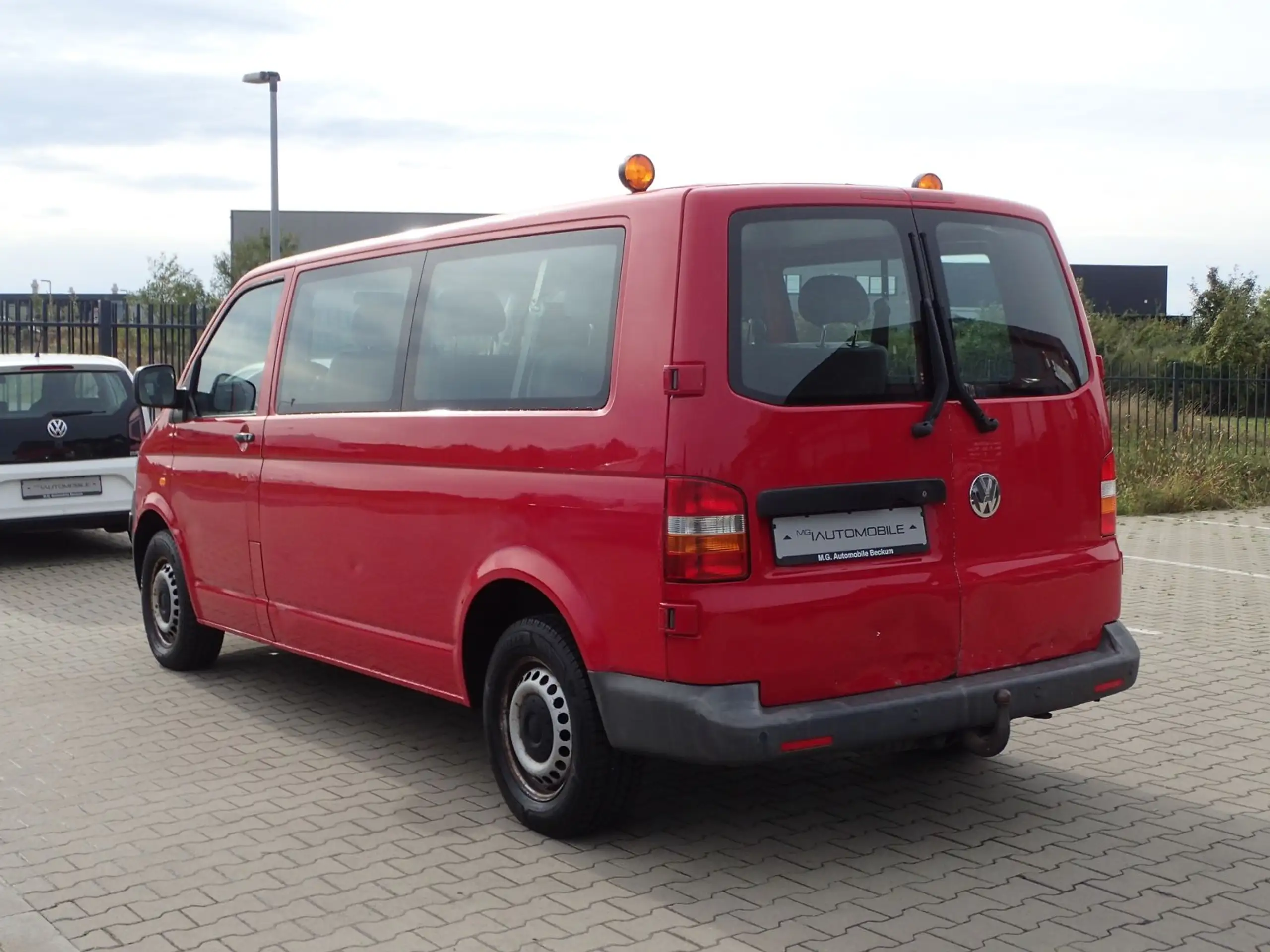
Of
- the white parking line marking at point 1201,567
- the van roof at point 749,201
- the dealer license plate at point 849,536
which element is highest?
the van roof at point 749,201

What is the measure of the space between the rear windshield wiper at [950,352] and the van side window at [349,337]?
2006 millimetres

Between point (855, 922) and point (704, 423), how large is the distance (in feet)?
4.90

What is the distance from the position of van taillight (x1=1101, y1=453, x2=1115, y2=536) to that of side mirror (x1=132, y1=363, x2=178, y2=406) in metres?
4.45

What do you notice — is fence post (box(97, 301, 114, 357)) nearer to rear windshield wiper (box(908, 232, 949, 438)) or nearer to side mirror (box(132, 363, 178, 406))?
side mirror (box(132, 363, 178, 406))

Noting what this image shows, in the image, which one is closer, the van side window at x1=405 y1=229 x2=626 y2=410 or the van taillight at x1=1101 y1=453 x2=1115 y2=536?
Answer: the van side window at x1=405 y1=229 x2=626 y2=410

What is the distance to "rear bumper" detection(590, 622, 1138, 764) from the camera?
437 centimetres

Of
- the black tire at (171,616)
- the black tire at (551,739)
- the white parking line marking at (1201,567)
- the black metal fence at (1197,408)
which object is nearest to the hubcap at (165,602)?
the black tire at (171,616)

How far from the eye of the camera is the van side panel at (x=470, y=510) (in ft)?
15.0

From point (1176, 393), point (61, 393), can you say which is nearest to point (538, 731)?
point (61, 393)

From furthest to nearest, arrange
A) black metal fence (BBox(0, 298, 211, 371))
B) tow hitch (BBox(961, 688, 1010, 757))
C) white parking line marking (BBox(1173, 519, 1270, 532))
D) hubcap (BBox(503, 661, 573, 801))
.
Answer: black metal fence (BBox(0, 298, 211, 371)) → white parking line marking (BBox(1173, 519, 1270, 532)) → hubcap (BBox(503, 661, 573, 801)) → tow hitch (BBox(961, 688, 1010, 757))

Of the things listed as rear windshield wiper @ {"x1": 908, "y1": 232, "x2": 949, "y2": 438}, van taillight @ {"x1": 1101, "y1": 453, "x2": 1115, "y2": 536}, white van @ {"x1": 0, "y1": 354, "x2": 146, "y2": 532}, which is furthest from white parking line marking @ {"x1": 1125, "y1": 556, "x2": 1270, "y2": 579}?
white van @ {"x1": 0, "y1": 354, "x2": 146, "y2": 532}

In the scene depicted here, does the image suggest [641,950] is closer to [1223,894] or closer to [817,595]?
[817,595]

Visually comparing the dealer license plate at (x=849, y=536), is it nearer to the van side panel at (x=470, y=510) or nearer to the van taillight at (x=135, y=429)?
the van side panel at (x=470, y=510)

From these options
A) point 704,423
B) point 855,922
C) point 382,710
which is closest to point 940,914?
point 855,922
